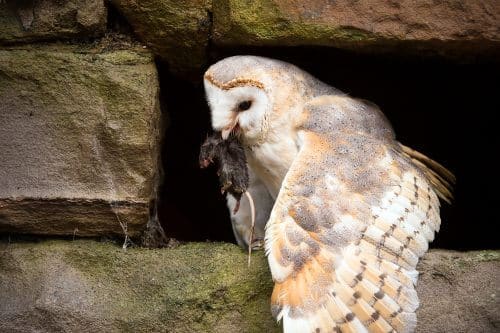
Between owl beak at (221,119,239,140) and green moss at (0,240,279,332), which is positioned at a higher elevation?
owl beak at (221,119,239,140)

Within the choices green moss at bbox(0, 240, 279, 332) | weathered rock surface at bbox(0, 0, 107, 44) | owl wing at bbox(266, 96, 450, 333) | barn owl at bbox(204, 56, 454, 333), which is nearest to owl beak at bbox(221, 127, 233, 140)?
barn owl at bbox(204, 56, 454, 333)

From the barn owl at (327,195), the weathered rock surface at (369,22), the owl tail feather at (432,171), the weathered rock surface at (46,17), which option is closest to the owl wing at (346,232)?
the barn owl at (327,195)

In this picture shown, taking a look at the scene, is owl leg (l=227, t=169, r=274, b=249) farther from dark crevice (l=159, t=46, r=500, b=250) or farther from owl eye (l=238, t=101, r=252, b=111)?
dark crevice (l=159, t=46, r=500, b=250)

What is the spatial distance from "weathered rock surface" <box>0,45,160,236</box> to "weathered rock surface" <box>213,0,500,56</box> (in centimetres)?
39

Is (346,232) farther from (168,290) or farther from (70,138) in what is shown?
(70,138)

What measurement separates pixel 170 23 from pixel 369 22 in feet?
2.10

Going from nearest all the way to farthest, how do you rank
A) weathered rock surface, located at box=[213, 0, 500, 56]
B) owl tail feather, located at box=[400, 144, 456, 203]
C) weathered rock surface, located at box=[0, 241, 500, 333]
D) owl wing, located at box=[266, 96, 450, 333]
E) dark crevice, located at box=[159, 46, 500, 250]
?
owl wing, located at box=[266, 96, 450, 333] < weathered rock surface, located at box=[0, 241, 500, 333] < weathered rock surface, located at box=[213, 0, 500, 56] < owl tail feather, located at box=[400, 144, 456, 203] < dark crevice, located at box=[159, 46, 500, 250]

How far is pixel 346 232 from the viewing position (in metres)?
2.03

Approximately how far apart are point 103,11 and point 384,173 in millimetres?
1031

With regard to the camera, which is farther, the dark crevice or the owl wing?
the dark crevice

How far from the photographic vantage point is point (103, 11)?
2.34 m

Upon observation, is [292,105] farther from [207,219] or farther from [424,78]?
[207,219]

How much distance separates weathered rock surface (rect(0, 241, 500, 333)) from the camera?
7.14 ft

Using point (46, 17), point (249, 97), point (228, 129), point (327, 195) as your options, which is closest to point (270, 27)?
point (249, 97)
